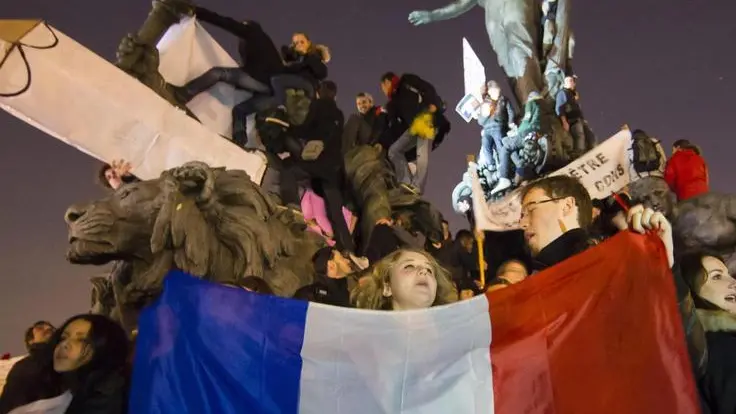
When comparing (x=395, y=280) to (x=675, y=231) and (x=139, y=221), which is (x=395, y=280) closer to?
(x=139, y=221)

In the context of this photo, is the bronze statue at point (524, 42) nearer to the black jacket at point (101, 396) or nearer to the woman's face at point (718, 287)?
the woman's face at point (718, 287)

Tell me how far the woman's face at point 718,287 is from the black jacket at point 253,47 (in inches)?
239

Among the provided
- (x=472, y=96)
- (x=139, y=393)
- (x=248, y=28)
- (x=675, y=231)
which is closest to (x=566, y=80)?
(x=472, y=96)

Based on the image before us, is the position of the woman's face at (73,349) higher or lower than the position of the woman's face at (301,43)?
lower

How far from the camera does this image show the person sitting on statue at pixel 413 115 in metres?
9.81

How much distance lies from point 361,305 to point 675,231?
93.6 inches

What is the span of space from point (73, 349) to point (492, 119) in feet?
54.7

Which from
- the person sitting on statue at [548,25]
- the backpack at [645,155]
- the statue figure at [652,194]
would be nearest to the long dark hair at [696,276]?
the statue figure at [652,194]

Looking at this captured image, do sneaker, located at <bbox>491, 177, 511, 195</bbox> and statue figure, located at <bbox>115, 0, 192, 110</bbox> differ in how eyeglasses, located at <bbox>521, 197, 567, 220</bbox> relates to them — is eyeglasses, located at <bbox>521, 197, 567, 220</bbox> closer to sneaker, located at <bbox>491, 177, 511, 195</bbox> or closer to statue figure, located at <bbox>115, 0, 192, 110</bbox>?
statue figure, located at <bbox>115, 0, 192, 110</bbox>

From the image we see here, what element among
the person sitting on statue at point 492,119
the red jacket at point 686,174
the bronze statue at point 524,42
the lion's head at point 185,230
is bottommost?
the lion's head at point 185,230

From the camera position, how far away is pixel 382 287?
3895 mm

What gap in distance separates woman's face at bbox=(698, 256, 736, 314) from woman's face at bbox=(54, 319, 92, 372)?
266cm

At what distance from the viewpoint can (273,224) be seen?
5086 millimetres

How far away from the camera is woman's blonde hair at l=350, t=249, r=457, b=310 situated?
3863 millimetres
